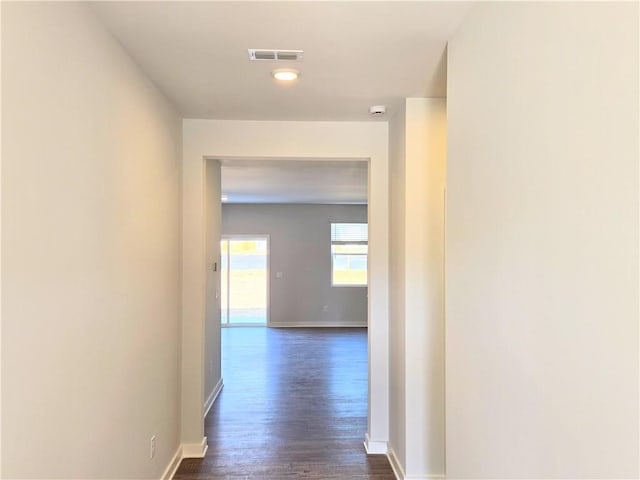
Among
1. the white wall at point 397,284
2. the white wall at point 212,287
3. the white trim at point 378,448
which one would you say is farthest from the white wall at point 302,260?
the white wall at point 397,284

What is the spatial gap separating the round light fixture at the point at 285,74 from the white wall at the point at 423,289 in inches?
31.6

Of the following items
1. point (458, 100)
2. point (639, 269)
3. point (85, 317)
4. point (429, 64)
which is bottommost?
point (85, 317)

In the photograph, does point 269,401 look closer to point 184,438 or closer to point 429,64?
point 184,438

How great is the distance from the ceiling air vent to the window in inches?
281

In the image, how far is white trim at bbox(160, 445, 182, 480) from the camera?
278 centimetres

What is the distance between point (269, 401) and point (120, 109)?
335cm

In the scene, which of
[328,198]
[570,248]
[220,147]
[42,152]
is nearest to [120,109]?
[42,152]

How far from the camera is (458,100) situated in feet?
5.72

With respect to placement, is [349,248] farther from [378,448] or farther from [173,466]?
[173,466]

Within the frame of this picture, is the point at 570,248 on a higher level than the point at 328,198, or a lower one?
lower

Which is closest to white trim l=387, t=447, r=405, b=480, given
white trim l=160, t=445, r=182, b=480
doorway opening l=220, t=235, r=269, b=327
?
white trim l=160, t=445, r=182, b=480

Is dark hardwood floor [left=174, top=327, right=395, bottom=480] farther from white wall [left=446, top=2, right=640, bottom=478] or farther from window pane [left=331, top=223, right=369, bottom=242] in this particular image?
window pane [left=331, top=223, right=369, bottom=242]

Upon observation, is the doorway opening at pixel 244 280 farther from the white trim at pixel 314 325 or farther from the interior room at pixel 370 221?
the interior room at pixel 370 221

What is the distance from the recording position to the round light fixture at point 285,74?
2.21 meters
